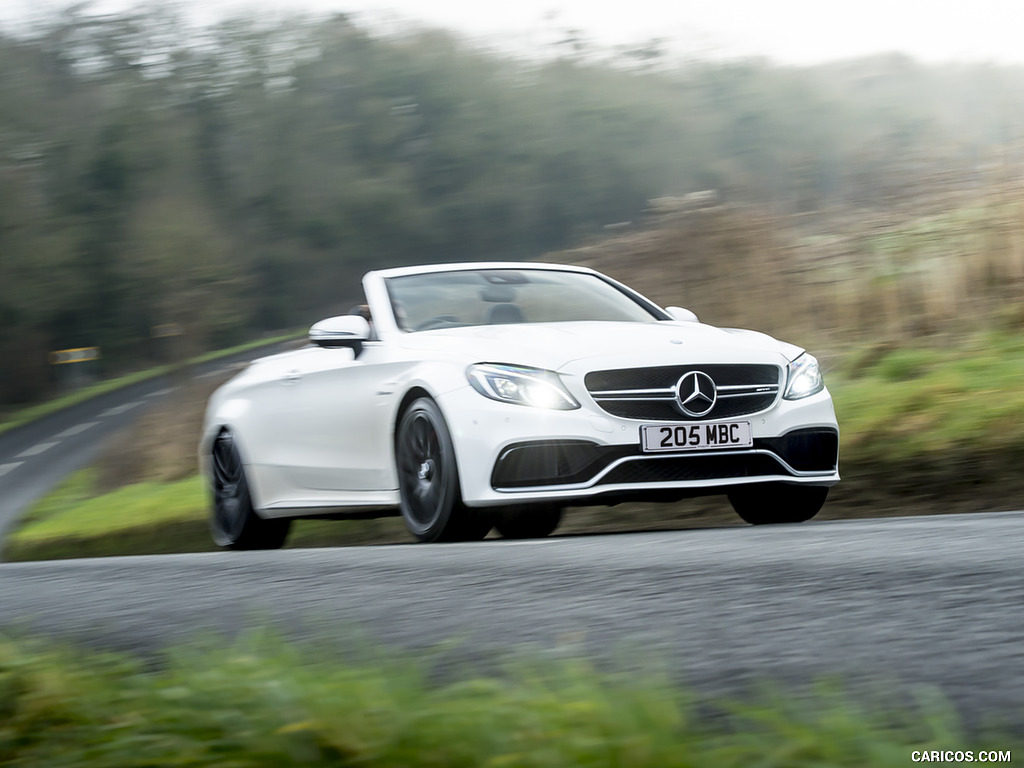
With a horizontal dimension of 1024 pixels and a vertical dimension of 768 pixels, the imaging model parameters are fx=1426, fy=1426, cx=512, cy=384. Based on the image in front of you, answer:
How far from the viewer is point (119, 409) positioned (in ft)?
115

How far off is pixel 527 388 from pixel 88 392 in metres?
39.7

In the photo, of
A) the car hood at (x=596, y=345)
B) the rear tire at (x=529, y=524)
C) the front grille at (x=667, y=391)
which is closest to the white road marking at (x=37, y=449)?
the rear tire at (x=529, y=524)

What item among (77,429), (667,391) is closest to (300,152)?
(77,429)

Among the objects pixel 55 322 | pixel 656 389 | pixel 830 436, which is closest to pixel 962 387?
pixel 830 436

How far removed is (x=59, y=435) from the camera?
3170 centimetres

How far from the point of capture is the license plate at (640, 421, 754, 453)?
21.6 feet

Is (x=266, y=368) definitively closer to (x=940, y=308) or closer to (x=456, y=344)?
(x=456, y=344)

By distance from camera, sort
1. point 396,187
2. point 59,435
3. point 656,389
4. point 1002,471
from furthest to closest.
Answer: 1. point 396,187
2. point 59,435
3. point 1002,471
4. point 656,389

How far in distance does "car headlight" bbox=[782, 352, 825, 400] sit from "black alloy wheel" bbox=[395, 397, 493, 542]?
1621 mm

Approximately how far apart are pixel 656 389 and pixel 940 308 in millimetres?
6992

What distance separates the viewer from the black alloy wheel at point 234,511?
8.98m

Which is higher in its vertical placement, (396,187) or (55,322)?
(396,187)

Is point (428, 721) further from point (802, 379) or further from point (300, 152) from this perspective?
point (300, 152)

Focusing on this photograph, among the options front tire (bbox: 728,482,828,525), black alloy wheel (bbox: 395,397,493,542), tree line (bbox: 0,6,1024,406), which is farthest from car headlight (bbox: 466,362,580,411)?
tree line (bbox: 0,6,1024,406)
